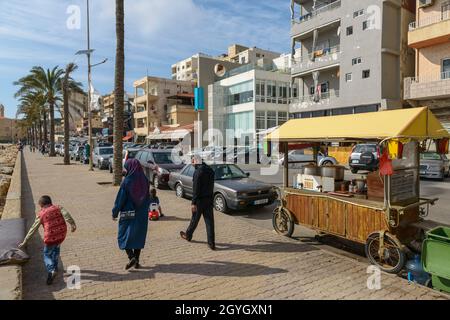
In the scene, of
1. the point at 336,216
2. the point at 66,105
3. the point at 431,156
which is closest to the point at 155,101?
the point at 66,105

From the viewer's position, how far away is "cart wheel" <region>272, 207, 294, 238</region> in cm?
720

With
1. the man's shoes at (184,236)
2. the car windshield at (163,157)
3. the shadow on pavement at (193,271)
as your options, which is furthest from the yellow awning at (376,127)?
the car windshield at (163,157)

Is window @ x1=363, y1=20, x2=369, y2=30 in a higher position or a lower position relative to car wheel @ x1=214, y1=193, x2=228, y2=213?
higher

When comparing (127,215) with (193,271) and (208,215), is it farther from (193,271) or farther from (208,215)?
(208,215)

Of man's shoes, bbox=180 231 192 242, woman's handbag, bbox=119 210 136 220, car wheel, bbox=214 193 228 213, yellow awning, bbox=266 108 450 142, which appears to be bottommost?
man's shoes, bbox=180 231 192 242

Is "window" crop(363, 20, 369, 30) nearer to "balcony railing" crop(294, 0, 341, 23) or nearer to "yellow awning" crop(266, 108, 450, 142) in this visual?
"balcony railing" crop(294, 0, 341, 23)

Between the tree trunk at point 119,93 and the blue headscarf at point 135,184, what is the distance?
9.42 m

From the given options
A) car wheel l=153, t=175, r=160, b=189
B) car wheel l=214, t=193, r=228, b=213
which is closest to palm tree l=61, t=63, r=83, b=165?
car wheel l=153, t=175, r=160, b=189

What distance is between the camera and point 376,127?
17.8ft

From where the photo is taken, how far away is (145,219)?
17.1ft

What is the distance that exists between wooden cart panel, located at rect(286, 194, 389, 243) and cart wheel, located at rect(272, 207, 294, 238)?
0.49 feet

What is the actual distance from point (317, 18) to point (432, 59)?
1202 cm

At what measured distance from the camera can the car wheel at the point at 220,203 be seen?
388 inches

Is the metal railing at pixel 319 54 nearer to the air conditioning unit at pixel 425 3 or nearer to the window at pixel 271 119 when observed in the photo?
the air conditioning unit at pixel 425 3
